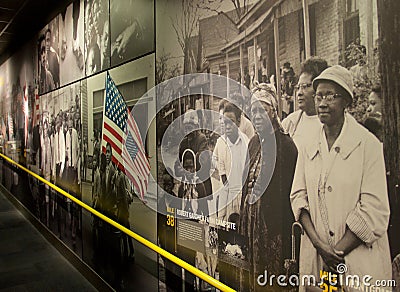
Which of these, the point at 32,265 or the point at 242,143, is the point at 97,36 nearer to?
the point at 242,143

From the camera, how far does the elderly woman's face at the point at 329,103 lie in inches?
60.7

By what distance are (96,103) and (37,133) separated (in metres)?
3.09

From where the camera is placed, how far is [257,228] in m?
1.96

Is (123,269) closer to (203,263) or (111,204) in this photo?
(111,204)

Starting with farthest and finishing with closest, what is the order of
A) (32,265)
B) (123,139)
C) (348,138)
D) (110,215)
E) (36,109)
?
(36,109)
(32,265)
(110,215)
(123,139)
(348,138)

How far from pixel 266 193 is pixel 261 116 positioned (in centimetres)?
40

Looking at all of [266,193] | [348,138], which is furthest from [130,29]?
[348,138]

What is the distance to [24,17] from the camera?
575 cm

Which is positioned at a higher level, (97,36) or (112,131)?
(97,36)

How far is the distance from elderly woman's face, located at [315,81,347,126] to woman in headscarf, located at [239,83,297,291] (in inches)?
8.8

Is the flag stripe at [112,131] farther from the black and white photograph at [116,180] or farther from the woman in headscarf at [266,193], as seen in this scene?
the woman in headscarf at [266,193]

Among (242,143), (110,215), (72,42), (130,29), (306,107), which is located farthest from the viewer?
(72,42)

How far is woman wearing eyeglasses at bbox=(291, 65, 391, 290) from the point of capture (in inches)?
55.6

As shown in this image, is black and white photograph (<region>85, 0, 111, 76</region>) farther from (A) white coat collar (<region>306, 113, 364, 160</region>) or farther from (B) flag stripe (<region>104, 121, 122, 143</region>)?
(A) white coat collar (<region>306, 113, 364, 160</region>)
